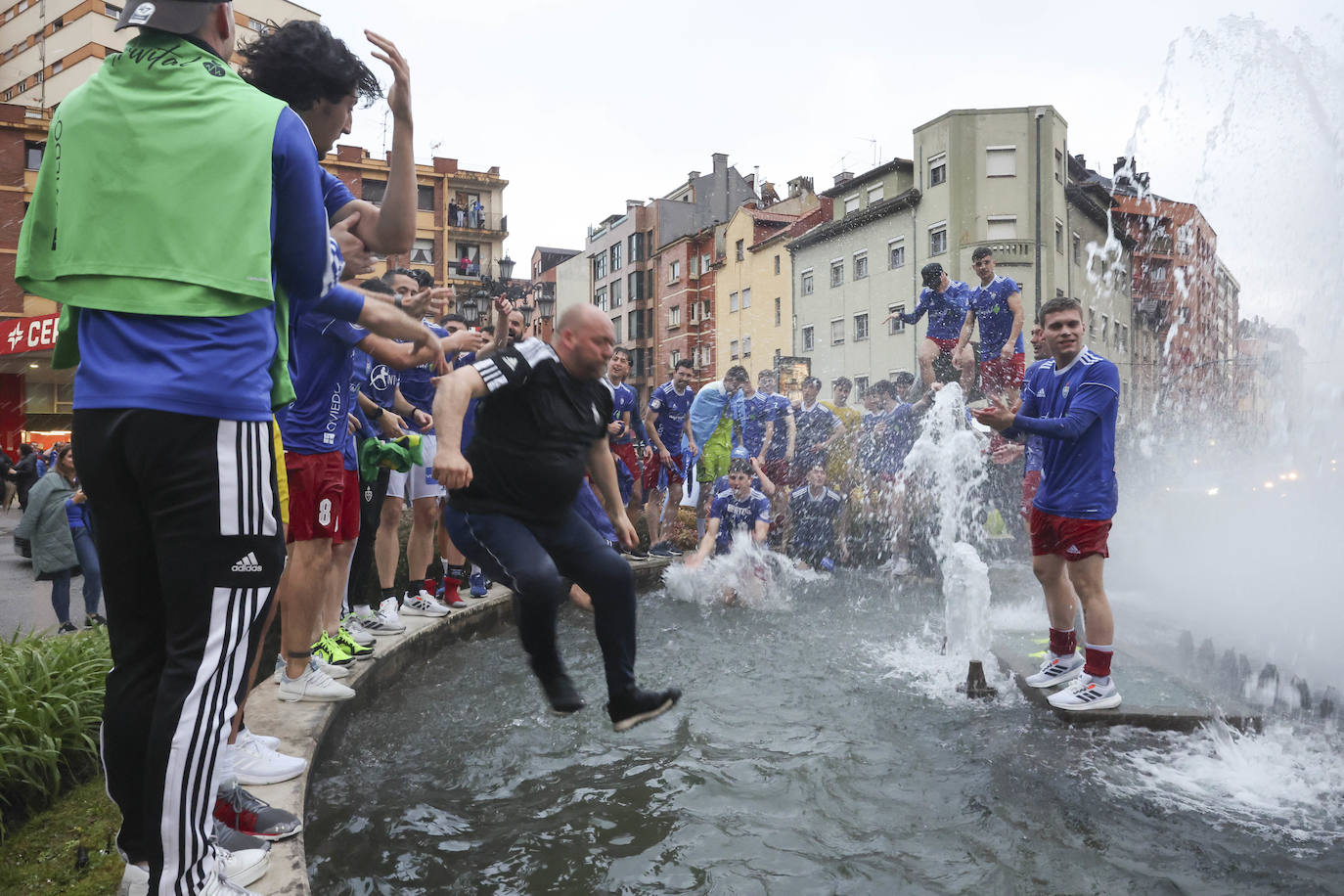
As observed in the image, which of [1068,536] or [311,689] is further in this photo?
[1068,536]

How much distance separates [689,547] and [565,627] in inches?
186

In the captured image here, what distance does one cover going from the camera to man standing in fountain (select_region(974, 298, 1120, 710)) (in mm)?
4535

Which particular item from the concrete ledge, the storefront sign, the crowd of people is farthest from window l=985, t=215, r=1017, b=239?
the crowd of people

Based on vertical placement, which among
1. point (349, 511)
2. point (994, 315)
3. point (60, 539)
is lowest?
point (60, 539)

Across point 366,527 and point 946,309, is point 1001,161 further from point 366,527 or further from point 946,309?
point 366,527

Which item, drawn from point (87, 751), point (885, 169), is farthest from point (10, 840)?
point (885, 169)

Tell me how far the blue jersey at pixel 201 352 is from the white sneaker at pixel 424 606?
4.45 metres

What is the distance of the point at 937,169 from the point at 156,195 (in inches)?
1529

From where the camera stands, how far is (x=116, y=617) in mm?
1975

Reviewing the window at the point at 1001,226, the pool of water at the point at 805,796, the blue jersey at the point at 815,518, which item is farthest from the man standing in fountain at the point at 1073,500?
the window at the point at 1001,226

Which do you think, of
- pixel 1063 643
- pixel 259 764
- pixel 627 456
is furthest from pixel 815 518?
pixel 259 764

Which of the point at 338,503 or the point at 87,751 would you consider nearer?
the point at 87,751

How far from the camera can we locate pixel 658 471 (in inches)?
434

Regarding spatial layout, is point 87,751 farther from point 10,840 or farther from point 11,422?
point 11,422
